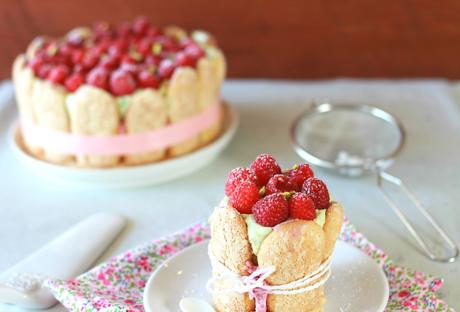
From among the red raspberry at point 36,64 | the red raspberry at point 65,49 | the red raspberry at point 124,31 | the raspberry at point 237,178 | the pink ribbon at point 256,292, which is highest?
the red raspberry at point 36,64

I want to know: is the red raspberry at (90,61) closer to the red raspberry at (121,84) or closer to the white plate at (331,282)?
the red raspberry at (121,84)

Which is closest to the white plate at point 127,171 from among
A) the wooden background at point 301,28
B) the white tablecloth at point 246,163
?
the white tablecloth at point 246,163

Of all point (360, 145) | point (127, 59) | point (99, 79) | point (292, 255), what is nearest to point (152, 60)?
point (127, 59)

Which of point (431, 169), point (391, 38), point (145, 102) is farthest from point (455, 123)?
point (145, 102)

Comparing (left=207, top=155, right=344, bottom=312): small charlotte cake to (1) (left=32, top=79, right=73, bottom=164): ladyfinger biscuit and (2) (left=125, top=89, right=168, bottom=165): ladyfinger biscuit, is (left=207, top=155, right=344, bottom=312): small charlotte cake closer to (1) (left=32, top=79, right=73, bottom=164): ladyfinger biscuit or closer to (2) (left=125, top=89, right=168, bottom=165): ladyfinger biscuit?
(2) (left=125, top=89, right=168, bottom=165): ladyfinger biscuit

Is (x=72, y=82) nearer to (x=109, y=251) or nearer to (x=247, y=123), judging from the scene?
(x=109, y=251)

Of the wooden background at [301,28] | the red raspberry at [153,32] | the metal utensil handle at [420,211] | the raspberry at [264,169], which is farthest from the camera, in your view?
the wooden background at [301,28]

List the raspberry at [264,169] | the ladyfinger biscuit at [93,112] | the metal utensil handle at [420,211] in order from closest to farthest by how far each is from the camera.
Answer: the raspberry at [264,169], the metal utensil handle at [420,211], the ladyfinger biscuit at [93,112]
